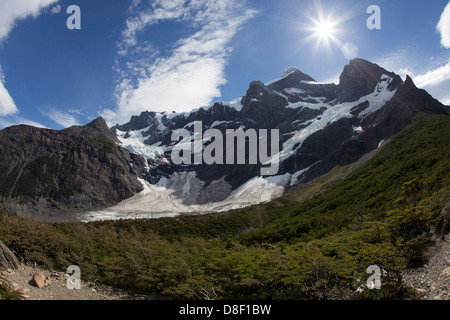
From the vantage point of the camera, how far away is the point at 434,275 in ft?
33.9

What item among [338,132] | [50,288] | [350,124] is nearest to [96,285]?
[50,288]

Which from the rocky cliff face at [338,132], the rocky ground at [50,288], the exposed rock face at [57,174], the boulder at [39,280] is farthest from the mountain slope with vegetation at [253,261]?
the exposed rock face at [57,174]

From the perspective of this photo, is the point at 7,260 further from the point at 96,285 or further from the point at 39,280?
the point at 96,285

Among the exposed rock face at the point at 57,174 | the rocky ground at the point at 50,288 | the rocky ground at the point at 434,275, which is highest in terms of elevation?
the exposed rock face at the point at 57,174

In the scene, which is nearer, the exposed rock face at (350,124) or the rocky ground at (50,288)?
the rocky ground at (50,288)

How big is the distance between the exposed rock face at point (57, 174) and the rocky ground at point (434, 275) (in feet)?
546

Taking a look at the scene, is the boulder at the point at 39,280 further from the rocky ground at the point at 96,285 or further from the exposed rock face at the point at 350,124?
the exposed rock face at the point at 350,124

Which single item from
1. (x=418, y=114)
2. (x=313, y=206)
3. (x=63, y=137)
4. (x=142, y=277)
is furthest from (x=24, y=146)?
(x=418, y=114)

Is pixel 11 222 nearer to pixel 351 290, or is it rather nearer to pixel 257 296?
pixel 257 296

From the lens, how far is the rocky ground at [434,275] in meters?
9.12

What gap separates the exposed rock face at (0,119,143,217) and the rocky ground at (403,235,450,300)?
166343 mm

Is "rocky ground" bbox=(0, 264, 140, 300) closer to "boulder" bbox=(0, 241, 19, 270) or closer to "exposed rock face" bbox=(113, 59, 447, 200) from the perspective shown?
"boulder" bbox=(0, 241, 19, 270)

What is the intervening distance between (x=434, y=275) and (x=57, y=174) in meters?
195

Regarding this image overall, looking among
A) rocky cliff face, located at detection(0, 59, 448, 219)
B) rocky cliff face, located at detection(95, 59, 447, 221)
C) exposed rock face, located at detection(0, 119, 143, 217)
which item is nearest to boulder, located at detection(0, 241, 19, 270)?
rocky cliff face, located at detection(0, 59, 448, 219)
